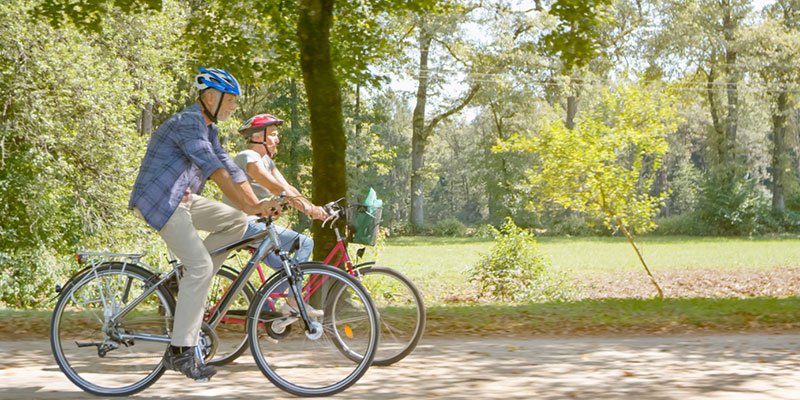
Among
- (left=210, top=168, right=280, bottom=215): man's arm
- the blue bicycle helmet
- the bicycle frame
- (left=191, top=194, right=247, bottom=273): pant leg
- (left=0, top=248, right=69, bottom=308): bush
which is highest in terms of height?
the blue bicycle helmet

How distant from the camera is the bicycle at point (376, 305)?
609 cm

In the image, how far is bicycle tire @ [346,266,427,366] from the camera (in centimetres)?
633

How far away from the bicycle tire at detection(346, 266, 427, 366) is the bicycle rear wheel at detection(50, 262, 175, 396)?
1.48 meters

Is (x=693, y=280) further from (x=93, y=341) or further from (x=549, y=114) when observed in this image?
(x=549, y=114)

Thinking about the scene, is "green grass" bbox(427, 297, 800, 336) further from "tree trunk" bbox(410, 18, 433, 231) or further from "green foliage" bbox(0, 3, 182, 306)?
"tree trunk" bbox(410, 18, 433, 231)

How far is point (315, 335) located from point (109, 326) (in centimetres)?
139

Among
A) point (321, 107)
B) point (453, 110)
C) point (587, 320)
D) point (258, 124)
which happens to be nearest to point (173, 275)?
point (258, 124)

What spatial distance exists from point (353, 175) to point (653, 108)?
34197 millimetres

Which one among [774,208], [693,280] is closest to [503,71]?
[774,208]

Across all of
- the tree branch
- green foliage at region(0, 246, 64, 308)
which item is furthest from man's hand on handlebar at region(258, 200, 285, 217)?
the tree branch

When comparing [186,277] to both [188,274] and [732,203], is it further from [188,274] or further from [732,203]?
[732,203]

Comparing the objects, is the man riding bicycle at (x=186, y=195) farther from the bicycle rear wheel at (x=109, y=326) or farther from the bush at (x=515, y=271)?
the bush at (x=515, y=271)

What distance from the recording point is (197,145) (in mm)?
5328

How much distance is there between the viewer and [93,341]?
5.77m
